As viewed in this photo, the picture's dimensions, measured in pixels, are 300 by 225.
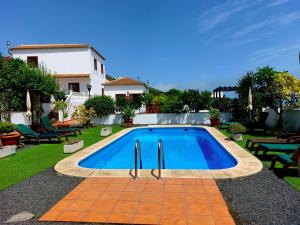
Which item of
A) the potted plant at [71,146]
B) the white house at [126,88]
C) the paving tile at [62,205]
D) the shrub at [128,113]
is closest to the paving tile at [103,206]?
the paving tile at [62,205]

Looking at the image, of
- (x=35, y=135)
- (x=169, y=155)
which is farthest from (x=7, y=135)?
(x=169, y=155)

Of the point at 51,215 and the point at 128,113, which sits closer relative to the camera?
the point at 51,215

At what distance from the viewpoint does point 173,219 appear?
435 cm

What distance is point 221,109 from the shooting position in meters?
23.2

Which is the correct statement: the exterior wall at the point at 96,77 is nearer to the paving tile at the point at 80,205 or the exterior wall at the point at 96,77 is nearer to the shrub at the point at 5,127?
the shrub at the point at 5,127

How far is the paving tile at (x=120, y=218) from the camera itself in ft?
14.3

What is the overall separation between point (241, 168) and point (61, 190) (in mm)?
4642

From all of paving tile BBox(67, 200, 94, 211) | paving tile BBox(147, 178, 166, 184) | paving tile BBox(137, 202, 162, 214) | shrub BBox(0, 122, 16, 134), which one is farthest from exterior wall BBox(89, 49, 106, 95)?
paving tile BBox(137, 202, 162, 214)

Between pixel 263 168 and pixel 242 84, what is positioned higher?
pixel 242 84

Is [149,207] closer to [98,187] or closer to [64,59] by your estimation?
[98,187]

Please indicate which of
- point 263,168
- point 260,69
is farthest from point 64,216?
point 260,69

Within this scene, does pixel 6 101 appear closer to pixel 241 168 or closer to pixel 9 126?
pixel 9 126

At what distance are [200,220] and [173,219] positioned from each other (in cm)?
43

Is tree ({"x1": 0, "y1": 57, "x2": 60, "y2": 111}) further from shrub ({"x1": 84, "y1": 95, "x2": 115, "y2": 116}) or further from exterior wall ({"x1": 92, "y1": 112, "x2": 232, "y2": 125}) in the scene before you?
exterior wall ({"x1": 92, "y1": 112, "x2": 232, "y2": 125})
